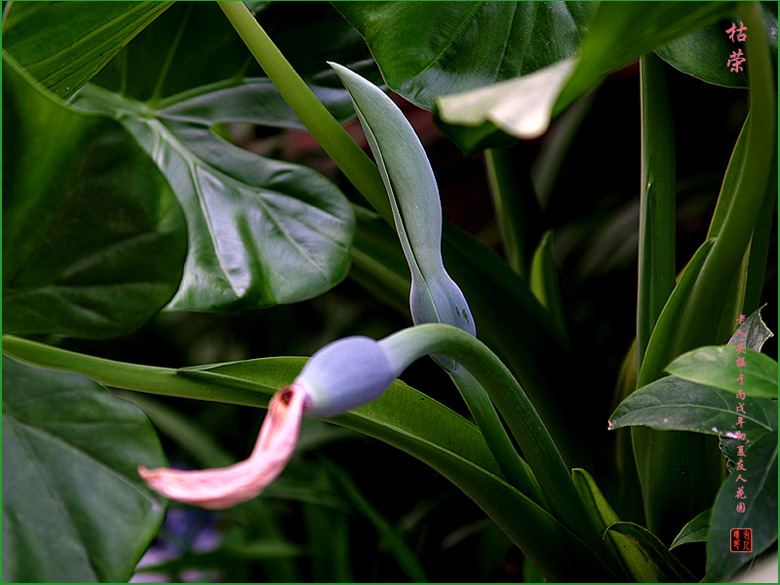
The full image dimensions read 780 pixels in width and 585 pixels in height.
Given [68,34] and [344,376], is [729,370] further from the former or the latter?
[68,34]

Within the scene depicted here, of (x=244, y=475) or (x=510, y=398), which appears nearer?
(x=244, y=475)

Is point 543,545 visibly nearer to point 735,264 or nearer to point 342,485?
point 735,264

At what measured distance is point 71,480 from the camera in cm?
30

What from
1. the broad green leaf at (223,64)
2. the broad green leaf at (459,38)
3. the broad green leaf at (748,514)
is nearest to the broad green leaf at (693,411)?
the broad green leaf at (748,514)

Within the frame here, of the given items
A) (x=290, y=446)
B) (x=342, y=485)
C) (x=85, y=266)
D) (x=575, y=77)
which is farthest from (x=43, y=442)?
(x=342, y=485)

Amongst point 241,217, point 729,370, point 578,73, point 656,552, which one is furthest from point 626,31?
point 241,217

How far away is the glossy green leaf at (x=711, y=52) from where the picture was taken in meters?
0.37

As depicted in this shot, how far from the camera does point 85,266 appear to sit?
1.07 ft

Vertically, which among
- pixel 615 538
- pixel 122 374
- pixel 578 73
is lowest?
pixel 615 538

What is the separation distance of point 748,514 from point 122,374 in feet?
1.07

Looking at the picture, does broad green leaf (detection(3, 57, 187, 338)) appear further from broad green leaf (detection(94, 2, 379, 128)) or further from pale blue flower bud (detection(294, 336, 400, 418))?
broad green leaf (detection(94, 2, 379, 128))

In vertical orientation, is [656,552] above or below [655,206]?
below

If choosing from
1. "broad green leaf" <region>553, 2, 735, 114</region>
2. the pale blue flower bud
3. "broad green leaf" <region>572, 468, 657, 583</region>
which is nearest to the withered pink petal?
the pale blue flower bud

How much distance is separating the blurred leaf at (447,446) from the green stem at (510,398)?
0.02 metres
